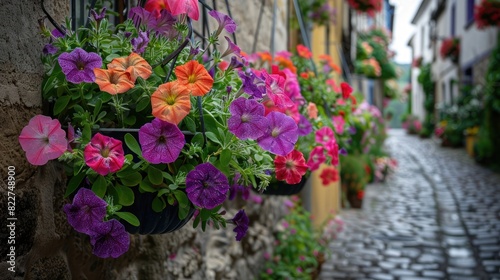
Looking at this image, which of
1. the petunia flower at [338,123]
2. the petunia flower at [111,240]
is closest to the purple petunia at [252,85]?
the petunia flower at [111,240]

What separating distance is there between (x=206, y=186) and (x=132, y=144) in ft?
0.65

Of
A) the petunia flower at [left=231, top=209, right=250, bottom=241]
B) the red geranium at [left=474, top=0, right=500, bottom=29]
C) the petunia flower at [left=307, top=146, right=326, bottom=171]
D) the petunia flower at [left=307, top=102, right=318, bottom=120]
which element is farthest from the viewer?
the red geranium at [left=474, top=0, right=500, bottom=29]

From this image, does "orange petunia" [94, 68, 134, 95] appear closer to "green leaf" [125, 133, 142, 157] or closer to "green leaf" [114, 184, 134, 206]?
"green leaf" [125, 133, 142, 157]

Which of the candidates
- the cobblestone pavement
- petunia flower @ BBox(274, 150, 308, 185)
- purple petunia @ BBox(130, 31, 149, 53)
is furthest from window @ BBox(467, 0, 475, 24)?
purple petunia @ BBox(130, 31, 149, 53)

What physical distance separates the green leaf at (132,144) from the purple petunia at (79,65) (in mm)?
159

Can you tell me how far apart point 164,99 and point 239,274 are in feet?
8.49

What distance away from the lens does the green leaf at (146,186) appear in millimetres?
1462

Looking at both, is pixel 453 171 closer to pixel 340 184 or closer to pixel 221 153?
pixel 340 184

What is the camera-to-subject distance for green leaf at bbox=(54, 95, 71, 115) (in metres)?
1.52

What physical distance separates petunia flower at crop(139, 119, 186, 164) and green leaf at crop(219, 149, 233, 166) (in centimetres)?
13

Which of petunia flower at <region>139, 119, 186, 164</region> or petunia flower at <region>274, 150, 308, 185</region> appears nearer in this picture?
petunia flower at <region>139, 119, 186, 164</region>

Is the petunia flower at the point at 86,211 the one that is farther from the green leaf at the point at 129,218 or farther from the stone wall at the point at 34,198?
the stone wall at the point at 34,198

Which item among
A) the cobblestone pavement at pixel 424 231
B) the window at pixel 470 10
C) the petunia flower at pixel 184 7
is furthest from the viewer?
the window at pixel 470 10

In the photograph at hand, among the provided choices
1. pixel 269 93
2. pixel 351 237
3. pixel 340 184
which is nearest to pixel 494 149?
pixel 340 184
